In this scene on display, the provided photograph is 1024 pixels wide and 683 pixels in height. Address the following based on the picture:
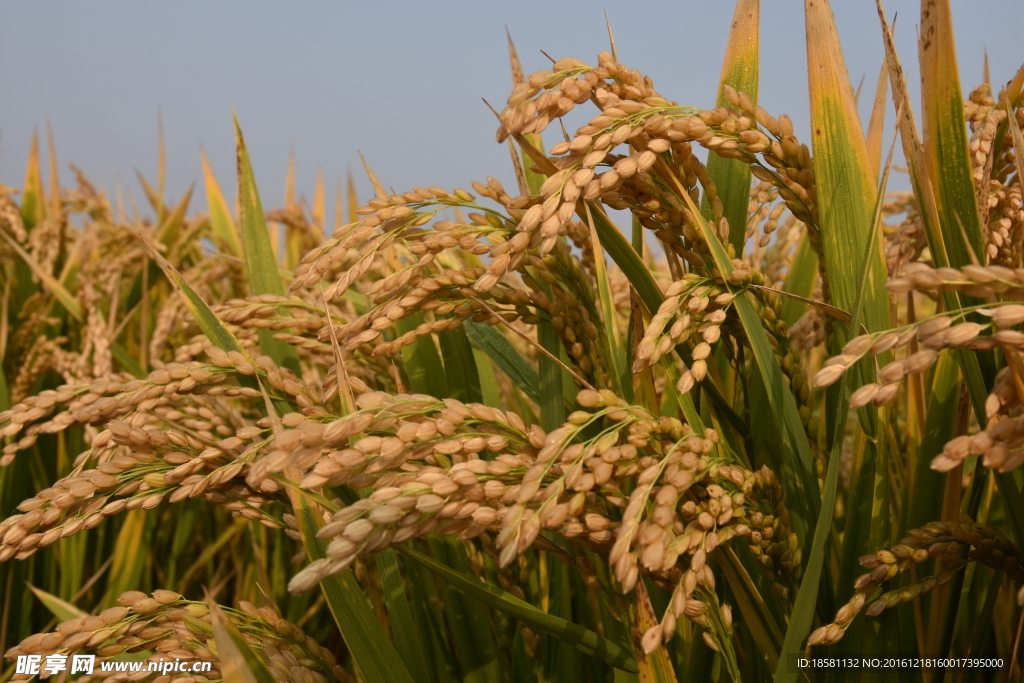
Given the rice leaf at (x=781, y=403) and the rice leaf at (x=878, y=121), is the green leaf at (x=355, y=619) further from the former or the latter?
the rice leaf at (x=878, y=121)

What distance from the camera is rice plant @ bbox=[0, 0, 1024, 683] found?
578 mm

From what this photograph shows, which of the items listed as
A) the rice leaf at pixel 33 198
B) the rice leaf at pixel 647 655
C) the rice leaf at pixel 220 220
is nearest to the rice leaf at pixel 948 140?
the rice leaf at pixel 647 655

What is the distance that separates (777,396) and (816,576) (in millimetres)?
214

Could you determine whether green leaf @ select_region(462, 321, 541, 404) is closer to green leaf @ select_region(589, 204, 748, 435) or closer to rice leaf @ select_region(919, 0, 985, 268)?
green leaf @ select_region(589, 204, 748, 435)

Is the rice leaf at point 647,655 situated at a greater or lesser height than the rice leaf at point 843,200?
lesser

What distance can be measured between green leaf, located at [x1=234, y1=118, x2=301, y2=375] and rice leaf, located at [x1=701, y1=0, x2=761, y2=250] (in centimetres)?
83

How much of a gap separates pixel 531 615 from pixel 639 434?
251 mm

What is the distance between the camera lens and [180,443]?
33.0 inches

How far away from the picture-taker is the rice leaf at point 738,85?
39.5 inches

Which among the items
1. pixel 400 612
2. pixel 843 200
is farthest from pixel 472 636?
pixel 843 200

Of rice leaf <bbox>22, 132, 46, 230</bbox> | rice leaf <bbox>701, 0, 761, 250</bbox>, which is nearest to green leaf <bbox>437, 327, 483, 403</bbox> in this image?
rice leaf <bbox>701, 0, 761, 250</bbox>

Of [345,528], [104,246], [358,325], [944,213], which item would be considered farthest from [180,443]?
[104,246]

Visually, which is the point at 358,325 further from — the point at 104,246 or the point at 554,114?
the point at 104,246

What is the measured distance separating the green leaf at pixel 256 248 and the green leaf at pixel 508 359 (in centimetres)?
38
